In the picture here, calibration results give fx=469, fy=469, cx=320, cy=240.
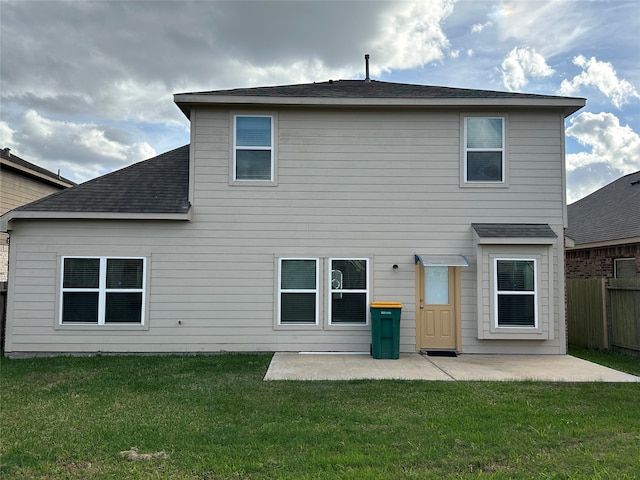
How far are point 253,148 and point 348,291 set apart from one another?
3.48 metres

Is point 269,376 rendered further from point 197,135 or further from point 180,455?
point 197,135

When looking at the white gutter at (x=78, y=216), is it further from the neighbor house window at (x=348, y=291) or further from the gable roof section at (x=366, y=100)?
the neighbor house window at (x=348, y=291)

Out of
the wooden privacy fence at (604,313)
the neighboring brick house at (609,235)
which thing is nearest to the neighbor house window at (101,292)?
the neighboring brick house at (609,235)

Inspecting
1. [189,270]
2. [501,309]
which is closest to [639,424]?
[501,309]

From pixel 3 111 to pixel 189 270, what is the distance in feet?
43.4

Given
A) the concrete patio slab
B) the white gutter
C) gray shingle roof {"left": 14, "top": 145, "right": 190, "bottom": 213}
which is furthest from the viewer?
gray shingle roof {"left": 14, "top": 145, "right": 190, "bottom": 213}

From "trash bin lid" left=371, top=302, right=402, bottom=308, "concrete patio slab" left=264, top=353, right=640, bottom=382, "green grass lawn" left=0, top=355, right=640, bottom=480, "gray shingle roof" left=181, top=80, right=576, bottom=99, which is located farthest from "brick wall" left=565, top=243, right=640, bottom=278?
"trash bin lid" left=371, top=302, right=402, bottom=308

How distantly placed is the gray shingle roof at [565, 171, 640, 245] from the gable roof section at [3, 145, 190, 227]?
11070mm

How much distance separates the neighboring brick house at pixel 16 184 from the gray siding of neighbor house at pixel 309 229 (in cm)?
609

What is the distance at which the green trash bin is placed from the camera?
8.81 m

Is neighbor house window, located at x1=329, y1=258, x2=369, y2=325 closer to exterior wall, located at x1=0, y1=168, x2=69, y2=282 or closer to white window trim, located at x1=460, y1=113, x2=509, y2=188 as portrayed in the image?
white window trim, located at x1=460, y1=113, x2=509, y2=188

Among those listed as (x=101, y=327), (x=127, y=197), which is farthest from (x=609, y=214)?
(x=101, y=327)

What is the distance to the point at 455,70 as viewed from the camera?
1364cm

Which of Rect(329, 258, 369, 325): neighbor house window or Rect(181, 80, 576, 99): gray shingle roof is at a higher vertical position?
Rect(181, 80, 576, 99): gray shingle roof
